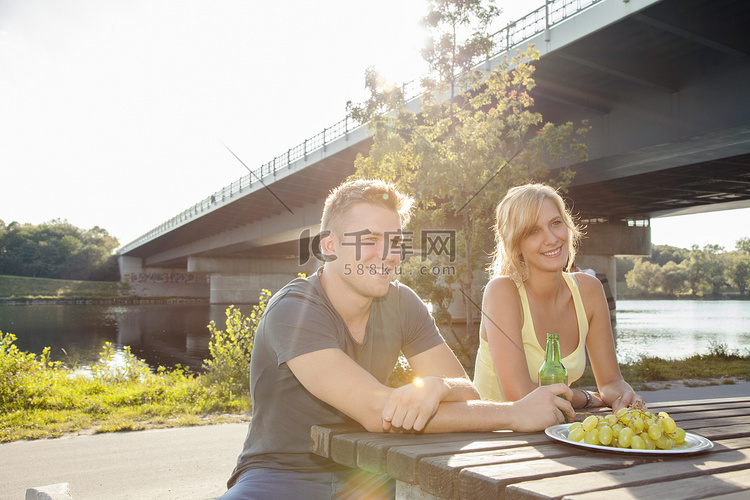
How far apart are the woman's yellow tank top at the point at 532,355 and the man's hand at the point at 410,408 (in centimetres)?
131

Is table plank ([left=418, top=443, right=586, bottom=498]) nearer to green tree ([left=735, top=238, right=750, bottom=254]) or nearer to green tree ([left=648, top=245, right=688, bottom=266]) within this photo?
green tree ([left=735, top=238, right=750, bottom=254])

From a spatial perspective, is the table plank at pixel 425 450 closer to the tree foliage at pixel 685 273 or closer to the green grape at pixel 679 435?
the green grape at pixel 679 435

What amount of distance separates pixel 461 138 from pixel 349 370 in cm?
947

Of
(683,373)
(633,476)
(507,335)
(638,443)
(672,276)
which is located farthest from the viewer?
(672,276)

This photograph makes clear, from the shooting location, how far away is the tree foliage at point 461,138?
1101 cm

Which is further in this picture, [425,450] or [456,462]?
[425,450]

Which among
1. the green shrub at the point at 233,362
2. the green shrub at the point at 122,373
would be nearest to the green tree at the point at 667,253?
the green shrub at the point at 233,362

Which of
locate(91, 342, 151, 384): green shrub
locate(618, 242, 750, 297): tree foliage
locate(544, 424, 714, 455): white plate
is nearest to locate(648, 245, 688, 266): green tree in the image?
locate(618, 242, 750, 297): tree foliage

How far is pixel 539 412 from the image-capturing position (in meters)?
1.97

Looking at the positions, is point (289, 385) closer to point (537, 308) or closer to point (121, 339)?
point (537, 308)

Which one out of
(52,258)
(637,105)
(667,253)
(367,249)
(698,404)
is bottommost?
(698,404)

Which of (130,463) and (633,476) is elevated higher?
(633,476)

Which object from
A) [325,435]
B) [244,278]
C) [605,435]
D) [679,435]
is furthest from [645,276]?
[325,435]

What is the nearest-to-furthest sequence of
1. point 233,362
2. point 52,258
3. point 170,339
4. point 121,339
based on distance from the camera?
1. point 233,362
2. point 170,339
3. point 121,339
4. point 52,258
